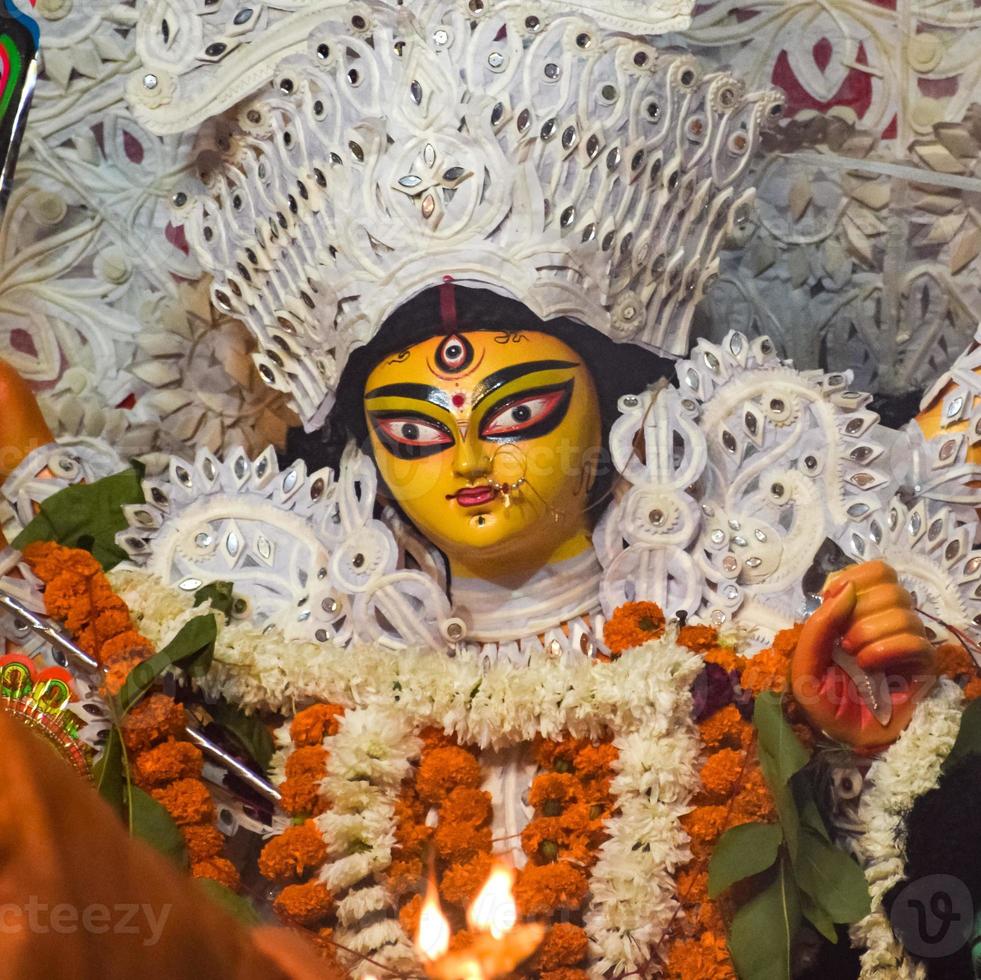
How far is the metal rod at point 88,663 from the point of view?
2.01m

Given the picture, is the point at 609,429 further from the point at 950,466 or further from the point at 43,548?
the point at 43,548

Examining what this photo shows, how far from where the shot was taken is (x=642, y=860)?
6.05 feet

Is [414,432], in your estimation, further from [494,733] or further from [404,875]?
[404,875]

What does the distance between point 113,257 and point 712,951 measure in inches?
61.6

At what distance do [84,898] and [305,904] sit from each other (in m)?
1.29

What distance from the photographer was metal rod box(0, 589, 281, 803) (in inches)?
79.0

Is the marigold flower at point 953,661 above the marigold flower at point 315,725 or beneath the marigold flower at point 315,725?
above

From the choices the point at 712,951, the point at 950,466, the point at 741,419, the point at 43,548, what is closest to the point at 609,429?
the point at 741,419

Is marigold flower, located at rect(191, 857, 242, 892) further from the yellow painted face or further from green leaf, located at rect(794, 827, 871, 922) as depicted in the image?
green leaf, located at rect(794, 827, 871, 922)

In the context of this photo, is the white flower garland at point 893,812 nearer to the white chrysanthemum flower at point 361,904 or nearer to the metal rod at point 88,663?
the white chrysanthemum flower at point 361,904

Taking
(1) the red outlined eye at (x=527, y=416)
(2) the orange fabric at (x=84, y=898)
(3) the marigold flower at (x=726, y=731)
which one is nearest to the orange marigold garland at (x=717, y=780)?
(3) the marigold flower at (x=726, y=731)

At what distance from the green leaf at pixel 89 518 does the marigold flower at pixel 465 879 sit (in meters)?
0.79

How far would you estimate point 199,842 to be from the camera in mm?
1924

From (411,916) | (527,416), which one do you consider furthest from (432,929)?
(527,416)
